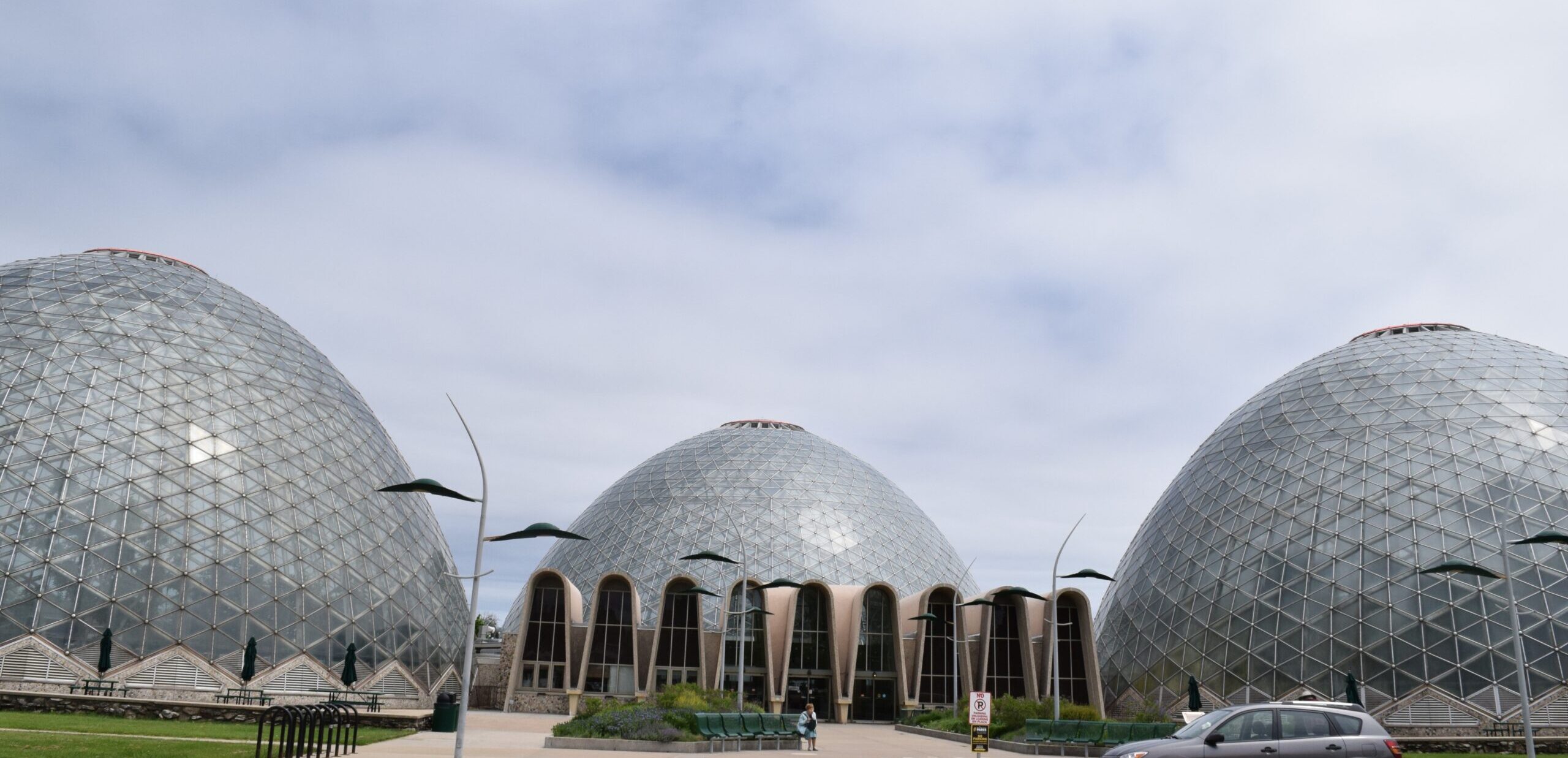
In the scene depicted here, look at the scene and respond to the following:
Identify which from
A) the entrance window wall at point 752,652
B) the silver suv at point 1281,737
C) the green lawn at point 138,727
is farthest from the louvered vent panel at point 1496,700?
the green lawn at point 138,727

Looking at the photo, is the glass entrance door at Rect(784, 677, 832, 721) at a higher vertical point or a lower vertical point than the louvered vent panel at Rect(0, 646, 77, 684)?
lower

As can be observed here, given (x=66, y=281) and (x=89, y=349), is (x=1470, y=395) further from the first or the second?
(x=66, y=281)

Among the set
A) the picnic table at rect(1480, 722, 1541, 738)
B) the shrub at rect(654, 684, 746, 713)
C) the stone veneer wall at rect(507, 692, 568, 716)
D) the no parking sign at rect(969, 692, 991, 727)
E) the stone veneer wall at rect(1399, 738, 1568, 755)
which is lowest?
the stone veneer wall at rect(507, 692, 568, 716)

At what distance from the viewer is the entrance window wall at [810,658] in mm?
56906

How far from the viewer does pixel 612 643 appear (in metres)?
54.8

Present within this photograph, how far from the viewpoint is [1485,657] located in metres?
44.3

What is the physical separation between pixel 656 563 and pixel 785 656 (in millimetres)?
13529

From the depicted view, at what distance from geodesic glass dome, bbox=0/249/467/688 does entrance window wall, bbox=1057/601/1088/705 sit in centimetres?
3304

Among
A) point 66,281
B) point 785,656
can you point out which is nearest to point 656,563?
point 785,656

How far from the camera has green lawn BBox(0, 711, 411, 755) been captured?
26.5m

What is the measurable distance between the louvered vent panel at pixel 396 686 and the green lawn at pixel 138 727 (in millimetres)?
14018

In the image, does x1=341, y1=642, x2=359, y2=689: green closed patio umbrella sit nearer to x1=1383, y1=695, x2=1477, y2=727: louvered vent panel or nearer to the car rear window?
the car rear window

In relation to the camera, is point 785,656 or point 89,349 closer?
point 89,349

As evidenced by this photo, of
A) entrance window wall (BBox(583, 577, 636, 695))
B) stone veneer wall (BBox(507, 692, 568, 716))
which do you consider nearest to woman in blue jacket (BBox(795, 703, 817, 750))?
entrance window wall (BBox(583, 577, 636, 695))
